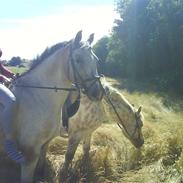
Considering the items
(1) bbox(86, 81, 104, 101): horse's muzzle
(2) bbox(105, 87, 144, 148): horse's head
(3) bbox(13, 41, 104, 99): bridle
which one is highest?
(3) bbox(13, 41, 104, 99): bridle

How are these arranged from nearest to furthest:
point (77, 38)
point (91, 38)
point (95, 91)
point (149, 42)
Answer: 1. point (77, 38)
2. point (95, 91)
3. point (91, 38)
4. point (149, 42)

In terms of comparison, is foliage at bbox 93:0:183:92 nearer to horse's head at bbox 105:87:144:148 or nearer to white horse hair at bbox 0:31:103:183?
horse's head at bbox 105:87:144:148

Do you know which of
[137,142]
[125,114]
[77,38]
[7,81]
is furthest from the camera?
[137,142]

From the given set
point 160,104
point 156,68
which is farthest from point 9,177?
point 156,68

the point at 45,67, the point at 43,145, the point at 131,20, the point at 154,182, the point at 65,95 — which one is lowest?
the point at 154,182

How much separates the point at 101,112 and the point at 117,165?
1.06 meters

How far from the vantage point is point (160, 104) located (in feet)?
63.0

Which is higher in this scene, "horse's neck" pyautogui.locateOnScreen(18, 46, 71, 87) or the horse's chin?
"horse's neck" pyautogui.locateOnScreen(18, 46, 71, 87)

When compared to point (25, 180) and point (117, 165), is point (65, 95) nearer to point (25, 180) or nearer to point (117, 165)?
point (25, 180)

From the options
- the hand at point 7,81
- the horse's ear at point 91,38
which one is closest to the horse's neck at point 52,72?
the hand at point 7,81

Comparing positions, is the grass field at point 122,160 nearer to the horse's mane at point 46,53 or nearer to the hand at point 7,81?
the hand at point 7,81

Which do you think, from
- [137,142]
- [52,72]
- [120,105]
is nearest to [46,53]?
[52,72]

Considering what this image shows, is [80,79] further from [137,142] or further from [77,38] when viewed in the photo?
[137,142]

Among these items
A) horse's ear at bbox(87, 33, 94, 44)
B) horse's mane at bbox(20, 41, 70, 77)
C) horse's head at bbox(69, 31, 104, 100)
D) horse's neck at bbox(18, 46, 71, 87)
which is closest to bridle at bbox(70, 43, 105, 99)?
horse's head at bbox(69, 31, 104, 100)
